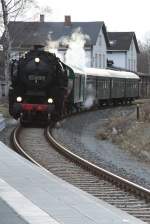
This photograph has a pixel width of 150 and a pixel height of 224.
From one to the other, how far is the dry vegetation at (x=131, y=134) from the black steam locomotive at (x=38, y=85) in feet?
7.97

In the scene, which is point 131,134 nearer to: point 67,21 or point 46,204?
point 46,204

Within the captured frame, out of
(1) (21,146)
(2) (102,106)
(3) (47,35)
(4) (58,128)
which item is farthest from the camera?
(3) (47,35)

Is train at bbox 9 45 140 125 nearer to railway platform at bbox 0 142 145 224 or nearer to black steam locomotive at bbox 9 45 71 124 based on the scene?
black steam locomotive at bbox 9 45 71 124

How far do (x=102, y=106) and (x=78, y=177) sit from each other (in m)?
31.4

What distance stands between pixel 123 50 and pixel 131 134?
68.1 m

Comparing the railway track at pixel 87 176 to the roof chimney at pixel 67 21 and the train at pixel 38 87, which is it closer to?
the train at pixel 38 87

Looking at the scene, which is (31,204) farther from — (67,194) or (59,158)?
(59,158)

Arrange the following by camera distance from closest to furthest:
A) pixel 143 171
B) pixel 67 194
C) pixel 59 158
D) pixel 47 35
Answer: pixel 67 194 → pixel 143 171 → pixel 59 158 → pixel 47 35

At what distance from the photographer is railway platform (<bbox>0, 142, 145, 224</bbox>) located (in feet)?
25.8

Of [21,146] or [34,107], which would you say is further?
[34,107]

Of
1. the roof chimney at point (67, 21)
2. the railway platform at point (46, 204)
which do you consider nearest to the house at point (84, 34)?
the roof chimney at point (67, 21)

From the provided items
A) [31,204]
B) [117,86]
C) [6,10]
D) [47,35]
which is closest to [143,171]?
[31,204]

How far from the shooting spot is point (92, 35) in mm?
76312

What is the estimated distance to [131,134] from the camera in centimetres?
2552
